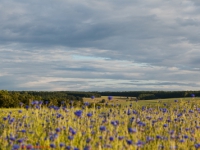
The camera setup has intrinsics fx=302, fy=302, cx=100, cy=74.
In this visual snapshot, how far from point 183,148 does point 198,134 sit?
72.0 inches

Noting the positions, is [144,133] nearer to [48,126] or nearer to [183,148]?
[183,148]

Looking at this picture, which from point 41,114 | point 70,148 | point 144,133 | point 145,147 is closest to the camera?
point 70,148

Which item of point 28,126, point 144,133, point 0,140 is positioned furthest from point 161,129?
point 0,140

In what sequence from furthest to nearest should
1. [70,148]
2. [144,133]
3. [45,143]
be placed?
[144,133] < [45,143] < [70,148]

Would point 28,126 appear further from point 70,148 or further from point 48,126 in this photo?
point 70,148

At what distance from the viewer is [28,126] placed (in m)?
7.55

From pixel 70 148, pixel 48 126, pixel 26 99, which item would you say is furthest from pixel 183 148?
pixel 26 99

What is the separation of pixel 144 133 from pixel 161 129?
1.00 m

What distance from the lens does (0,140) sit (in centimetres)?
617

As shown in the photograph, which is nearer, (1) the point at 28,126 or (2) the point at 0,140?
(2) the point at 0,140

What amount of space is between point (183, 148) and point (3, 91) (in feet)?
66.2

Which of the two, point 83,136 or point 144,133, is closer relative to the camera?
point 83,136

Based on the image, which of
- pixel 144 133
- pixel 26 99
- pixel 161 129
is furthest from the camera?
pixel 26 99

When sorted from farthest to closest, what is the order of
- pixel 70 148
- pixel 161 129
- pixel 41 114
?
pixel 41 114 → pixel 161 129 → pixel 70 148
